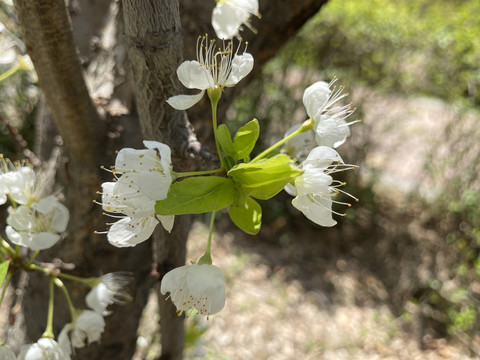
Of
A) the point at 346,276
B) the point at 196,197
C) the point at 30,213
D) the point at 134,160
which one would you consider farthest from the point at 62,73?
the point at 346,276

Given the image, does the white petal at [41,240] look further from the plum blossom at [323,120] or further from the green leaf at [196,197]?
the plum blossom at [323,120]

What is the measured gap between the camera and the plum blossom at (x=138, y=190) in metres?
0.56

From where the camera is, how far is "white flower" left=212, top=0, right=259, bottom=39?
856 millimetres

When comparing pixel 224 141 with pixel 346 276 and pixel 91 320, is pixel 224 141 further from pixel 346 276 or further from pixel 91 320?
pixel 346 276

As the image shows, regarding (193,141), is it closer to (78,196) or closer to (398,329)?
(78,196)

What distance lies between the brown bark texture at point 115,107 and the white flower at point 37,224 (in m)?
0.18

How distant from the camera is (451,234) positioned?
3.33m

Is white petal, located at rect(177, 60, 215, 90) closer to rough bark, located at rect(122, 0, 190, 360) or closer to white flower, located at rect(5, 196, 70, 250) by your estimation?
rough bark, located at rect(122, 0, 190, 360)

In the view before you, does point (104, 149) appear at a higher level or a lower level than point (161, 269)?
higher

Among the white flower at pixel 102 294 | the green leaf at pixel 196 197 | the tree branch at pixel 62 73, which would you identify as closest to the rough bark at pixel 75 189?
the tree branch at pixel 62 73

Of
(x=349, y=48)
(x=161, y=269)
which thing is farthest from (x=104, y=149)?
(x=349, y=48)

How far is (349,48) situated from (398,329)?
8.44ft

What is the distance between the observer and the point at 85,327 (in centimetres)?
97

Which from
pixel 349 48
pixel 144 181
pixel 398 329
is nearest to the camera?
pixel 144 181
